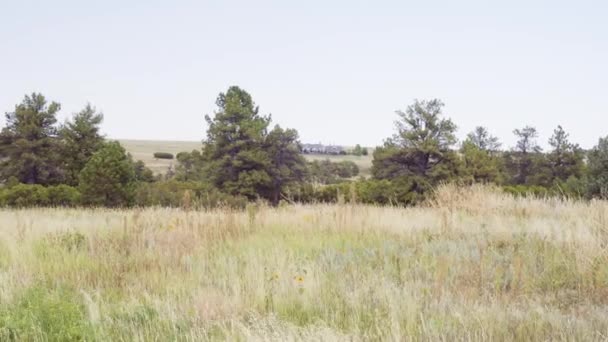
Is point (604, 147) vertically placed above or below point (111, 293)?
above

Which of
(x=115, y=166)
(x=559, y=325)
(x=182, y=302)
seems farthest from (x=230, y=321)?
(x=115, y=166)

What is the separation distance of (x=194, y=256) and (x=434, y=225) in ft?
13.7

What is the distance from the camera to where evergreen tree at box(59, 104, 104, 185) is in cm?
2777

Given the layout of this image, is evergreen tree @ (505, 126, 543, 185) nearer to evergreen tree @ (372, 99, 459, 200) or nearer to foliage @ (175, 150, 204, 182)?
evergreen tree @ (372, 99, 459, 200)

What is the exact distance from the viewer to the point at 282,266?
4.71 meters

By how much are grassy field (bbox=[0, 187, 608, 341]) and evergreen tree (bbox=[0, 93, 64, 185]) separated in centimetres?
2330

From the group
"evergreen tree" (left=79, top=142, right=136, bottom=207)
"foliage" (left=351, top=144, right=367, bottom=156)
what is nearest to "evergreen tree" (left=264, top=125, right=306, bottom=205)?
"evergreen tree" (left=79, top=142, right=136, bottom=207)

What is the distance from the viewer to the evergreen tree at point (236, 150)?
100ft

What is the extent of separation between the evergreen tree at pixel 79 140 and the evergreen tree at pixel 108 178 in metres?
9.96

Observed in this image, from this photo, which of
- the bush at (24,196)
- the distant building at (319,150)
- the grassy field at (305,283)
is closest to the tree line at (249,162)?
the bush at (24,196)

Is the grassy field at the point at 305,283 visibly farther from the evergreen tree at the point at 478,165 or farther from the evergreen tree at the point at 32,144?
the evergreen tree at the point at 478,165

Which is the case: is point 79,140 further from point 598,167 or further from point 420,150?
point 598,167

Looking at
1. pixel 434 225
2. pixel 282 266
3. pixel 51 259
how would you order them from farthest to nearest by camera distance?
1. pixel 434 225
2. pixel 51 259
3. pixel 282 266

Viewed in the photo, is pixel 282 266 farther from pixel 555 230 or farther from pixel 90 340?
pixel 555 230
